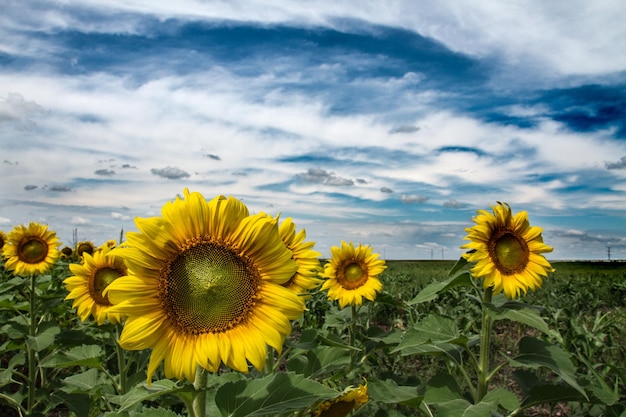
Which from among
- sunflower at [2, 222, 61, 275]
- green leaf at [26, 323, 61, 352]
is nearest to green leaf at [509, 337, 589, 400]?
green leaf at [26, 323, 61, 352]

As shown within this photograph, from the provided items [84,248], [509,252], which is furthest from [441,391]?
[84,248]

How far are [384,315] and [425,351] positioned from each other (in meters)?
6.72

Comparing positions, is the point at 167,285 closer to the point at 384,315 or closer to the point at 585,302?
the point at 384,315

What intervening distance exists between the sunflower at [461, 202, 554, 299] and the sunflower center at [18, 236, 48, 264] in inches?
211

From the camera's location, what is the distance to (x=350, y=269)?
19.3ft

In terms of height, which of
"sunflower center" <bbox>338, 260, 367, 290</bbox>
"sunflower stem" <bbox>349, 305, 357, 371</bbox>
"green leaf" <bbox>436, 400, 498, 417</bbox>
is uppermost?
"sunflower center" <bbox>338, 260, 367, 290</bbox>

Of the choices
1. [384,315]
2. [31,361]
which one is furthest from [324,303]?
[31,361]

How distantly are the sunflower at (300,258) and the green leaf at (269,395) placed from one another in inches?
42.4

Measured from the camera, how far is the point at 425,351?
338 centimetres

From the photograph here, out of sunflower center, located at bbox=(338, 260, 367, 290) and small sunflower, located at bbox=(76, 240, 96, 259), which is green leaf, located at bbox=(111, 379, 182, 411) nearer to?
sunflower center, located at bbox=(338, 260, 367, 290)

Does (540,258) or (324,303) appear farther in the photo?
(324,303)

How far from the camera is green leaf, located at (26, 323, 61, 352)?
480cm

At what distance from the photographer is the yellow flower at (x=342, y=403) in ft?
10.1

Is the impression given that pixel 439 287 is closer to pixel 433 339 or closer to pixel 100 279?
pixel 433 339
